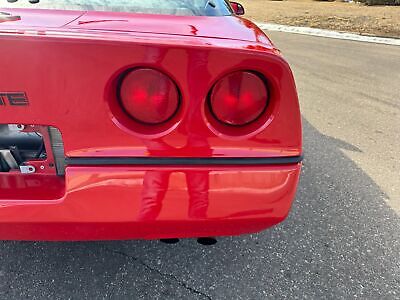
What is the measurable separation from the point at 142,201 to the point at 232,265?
983 mm

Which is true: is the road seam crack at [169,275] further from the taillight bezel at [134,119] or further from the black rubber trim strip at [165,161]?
the taillight bezel at [134,119]

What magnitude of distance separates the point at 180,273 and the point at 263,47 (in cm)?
130

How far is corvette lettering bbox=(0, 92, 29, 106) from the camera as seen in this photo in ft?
3.76

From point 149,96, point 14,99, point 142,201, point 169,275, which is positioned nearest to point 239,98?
point 149,96

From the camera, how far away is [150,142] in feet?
3.98

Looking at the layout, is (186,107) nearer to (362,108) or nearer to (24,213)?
(24,213)

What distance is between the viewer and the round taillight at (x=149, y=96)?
1.17 metres

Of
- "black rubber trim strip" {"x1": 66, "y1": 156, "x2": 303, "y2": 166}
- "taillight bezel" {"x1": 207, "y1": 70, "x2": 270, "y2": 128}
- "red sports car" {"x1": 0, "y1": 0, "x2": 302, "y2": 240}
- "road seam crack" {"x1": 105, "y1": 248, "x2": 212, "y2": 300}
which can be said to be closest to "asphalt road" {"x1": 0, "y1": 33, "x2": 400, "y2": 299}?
"road seam crack" {"x1": 105, "y1": 248, "x2": 212, "y2": 300}

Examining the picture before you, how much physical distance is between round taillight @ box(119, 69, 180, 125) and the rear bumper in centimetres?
19

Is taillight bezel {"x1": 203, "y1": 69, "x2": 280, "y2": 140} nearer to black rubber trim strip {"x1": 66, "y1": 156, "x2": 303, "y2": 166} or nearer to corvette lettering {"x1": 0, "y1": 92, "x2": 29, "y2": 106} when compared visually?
black rubber trim strip {"x1": 66, "y1": 156, "x2": 303, "y2": 166}

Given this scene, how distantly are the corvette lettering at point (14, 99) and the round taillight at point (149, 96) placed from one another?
0.31 meters

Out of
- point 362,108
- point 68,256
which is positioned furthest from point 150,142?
point 362,108

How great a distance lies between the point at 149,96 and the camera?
1.20 meters

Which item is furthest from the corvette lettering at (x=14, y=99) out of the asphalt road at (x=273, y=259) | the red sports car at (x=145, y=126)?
the asphalt road at (x=273, y=259)
